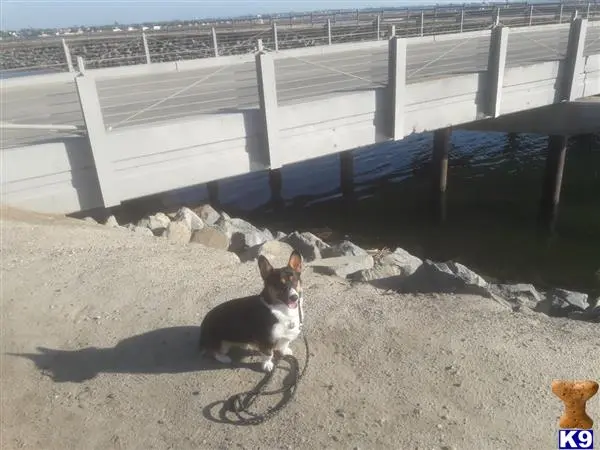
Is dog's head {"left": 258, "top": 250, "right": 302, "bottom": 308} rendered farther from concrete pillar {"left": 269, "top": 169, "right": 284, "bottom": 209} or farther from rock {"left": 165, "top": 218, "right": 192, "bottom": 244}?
concrete pillar {"left": 269, "top": 169, "right": 284, "bottom": 209}

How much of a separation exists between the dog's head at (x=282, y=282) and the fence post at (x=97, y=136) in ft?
13.6

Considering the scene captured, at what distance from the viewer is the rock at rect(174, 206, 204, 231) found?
984cm

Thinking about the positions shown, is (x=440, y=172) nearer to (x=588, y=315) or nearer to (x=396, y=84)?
(x=396, y=84)

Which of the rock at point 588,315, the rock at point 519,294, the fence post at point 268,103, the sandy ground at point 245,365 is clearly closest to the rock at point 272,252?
the fence post at point 268,103

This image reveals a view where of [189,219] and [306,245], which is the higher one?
[189,219]

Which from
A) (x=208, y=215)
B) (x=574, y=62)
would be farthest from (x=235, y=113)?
(x=574, y=62)

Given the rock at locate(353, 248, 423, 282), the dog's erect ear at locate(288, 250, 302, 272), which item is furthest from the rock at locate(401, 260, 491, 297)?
the dog's erect ear at locate(288, 250, 302, 272)

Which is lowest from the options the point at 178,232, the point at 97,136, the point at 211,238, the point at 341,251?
the point at 341,251

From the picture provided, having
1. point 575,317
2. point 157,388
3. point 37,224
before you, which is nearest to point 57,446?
point 157,388

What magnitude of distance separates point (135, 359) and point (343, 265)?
12.2 feet

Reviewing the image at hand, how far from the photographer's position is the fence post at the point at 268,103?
7.85 m

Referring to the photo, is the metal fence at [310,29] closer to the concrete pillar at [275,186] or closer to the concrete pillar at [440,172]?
the concrete pillar at [275,186]

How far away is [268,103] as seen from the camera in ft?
26.5

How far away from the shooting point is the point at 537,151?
65.2 feet
